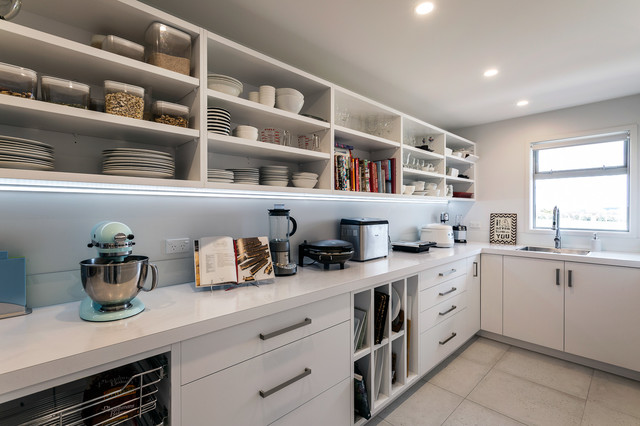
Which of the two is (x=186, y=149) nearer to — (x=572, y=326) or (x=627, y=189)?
(x=572, y=326)

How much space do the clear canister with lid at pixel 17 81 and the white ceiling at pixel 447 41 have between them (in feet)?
2.48

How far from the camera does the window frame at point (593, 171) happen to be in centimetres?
275

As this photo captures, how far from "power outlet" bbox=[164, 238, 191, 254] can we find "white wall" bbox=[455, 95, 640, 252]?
3392 millimetres

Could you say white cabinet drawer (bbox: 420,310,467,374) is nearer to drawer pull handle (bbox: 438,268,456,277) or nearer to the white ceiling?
drawer pull handle (bbox: 438,268,456,277)

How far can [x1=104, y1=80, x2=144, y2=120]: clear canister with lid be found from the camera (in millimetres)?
1179

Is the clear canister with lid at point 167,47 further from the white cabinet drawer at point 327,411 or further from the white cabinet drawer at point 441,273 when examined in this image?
the white cabinet drawer at point 441,273

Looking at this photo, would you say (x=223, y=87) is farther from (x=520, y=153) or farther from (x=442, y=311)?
(x=520, y=153)

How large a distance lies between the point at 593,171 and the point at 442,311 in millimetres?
2276

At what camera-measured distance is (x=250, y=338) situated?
1.20 meters

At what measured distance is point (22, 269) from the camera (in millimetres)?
1147

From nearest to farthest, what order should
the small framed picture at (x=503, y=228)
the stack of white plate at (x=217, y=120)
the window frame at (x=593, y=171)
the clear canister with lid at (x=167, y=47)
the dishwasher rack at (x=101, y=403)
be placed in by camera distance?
the dishwasher rack at (x=101, y=403), the clear canister with lid at (x=167, y=47), the stack of white plate at (x=217, y=120), the window frame at (x=593, y=171), the small framed picture at (x=503, y=228)

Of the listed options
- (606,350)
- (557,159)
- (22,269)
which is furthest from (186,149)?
(557,159)

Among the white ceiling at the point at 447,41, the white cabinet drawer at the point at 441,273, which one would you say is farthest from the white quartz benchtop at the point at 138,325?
the white ceiling at the point at 447,41

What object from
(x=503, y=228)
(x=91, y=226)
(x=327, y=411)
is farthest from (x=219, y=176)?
(x=503, y=228)
